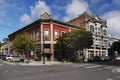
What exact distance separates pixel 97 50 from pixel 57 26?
1898 centimetres

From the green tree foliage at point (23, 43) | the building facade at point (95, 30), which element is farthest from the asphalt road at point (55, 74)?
the building facade at point (95, 30)

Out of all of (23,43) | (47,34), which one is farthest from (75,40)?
(23,43)

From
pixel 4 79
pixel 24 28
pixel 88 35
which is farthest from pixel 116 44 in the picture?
pixel 4 79

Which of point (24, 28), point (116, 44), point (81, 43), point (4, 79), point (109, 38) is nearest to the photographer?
point (4, 79)

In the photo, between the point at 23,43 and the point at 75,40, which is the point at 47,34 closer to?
the point at 23,43

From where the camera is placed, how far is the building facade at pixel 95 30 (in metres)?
62.3

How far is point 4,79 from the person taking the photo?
48.9 feet

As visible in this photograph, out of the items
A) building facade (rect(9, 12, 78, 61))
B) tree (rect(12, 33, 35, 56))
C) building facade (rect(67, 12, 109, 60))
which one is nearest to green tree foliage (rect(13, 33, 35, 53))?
tree (rect(12, 33, 35, 56))

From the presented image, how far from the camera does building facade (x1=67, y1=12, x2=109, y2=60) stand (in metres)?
62.3

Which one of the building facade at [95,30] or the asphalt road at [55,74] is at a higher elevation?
the building facade at [95,30]

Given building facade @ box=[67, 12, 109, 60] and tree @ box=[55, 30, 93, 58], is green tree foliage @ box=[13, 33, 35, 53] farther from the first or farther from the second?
building facade @ box=[67, 12, 109, 60]

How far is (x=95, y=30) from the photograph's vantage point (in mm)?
A: 65938

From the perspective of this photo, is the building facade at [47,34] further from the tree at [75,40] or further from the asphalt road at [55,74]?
the asphalt road at [55,74]

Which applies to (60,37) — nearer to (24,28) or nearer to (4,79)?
(24,28)
